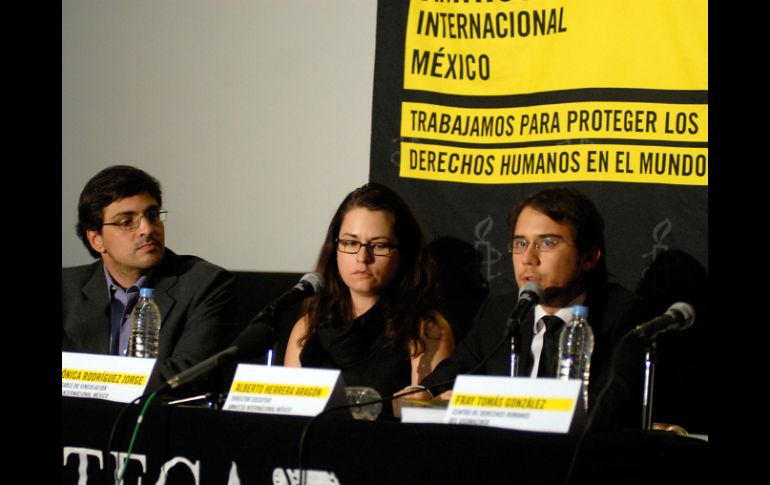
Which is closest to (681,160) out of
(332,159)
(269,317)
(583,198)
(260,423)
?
(583,198)

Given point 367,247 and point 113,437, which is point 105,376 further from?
point 367,247

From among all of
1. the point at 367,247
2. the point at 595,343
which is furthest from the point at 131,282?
the point at 595,343

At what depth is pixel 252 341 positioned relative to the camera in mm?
2139

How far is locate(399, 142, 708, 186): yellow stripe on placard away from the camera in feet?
11.3

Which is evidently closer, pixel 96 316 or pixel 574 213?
pixel 574 213

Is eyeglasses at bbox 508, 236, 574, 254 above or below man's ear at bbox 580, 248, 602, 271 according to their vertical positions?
above

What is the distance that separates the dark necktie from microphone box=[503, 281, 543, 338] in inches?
19.6

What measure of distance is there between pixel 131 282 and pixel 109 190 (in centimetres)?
32

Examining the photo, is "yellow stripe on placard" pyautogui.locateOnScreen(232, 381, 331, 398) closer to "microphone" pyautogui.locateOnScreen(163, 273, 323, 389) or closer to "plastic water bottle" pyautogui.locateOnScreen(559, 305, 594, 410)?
"microphone" pyautogui.locateOnScreen(163, 273, 323, 389)

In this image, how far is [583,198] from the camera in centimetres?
298

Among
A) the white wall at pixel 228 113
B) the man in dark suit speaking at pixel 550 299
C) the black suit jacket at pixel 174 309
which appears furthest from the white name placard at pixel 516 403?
the white wall at pixel 228 113

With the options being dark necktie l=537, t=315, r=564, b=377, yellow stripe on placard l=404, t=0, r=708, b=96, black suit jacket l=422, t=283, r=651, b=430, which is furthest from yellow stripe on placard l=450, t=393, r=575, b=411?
yellow stripe on placard l=404, t=0, r=708, b=96

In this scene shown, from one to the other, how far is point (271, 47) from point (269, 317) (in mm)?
1987

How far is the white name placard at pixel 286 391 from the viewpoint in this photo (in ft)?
6.55
